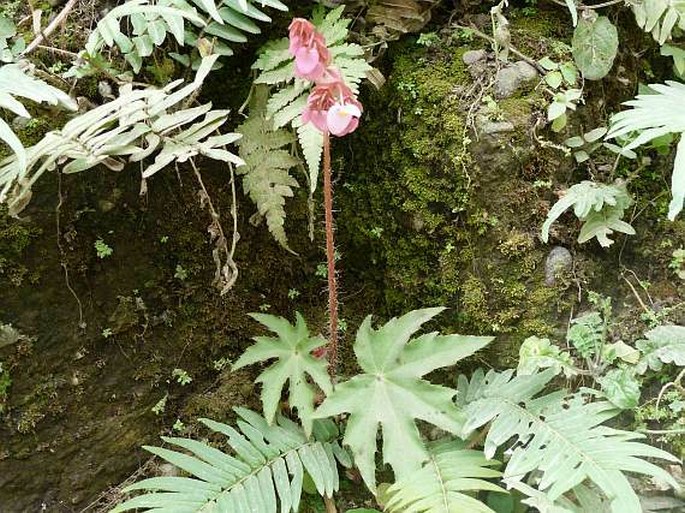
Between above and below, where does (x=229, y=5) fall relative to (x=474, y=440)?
above

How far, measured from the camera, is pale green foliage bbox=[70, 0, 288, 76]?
1748 mm

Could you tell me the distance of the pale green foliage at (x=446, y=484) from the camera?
149 centimetres

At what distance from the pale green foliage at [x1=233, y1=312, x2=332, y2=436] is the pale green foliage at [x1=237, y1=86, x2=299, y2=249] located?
0.25 metres

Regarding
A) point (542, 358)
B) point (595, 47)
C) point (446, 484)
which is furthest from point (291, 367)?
point (595, 47)

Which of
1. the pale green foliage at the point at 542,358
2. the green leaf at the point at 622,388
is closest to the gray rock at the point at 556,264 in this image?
the pale green foliage at the point at 542,358

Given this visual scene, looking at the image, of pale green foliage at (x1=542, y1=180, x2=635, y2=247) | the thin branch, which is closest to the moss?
pale green foliage at (x1=542, y1=180, x2=635, y2=247)

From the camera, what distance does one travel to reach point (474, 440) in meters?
1.77

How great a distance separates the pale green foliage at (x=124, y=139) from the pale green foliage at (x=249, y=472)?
0.68 m

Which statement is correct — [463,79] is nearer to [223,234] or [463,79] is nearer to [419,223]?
[419,223]

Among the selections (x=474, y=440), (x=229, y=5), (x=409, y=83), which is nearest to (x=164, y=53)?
(x=229, y=5)

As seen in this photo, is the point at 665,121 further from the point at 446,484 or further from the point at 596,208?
the point at 446,484

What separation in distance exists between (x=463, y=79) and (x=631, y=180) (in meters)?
0.58

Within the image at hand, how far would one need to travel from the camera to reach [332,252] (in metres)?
1.80

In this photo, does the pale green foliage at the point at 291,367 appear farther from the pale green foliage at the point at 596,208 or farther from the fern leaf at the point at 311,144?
the pale green foliage at the point at 596,208
